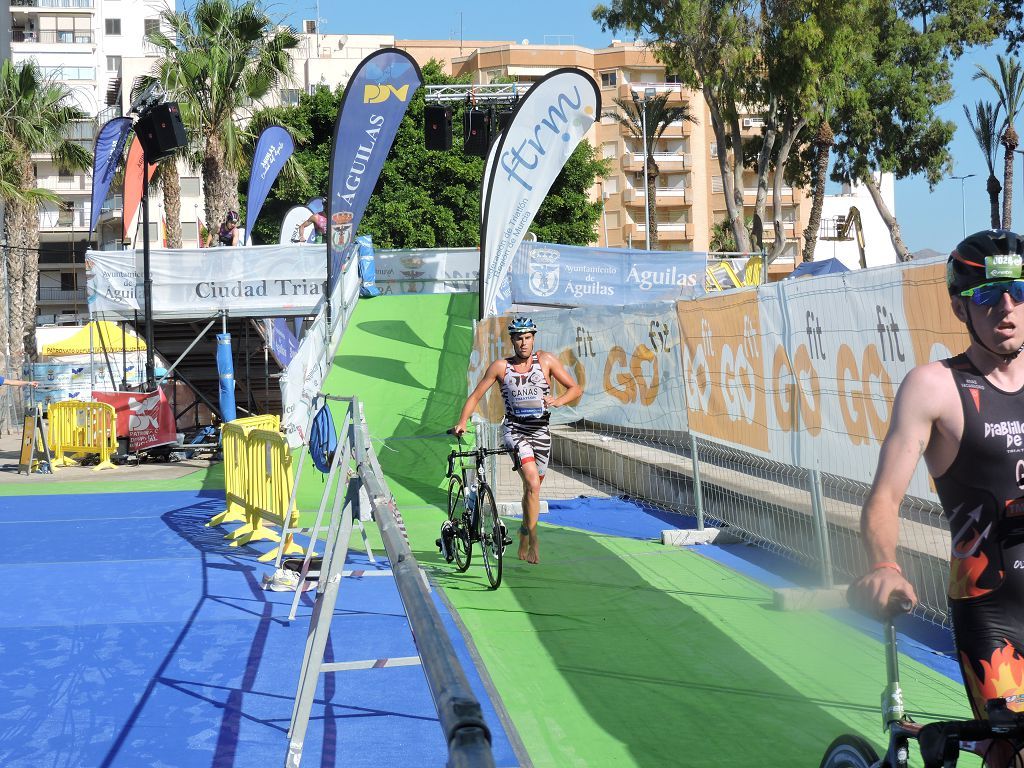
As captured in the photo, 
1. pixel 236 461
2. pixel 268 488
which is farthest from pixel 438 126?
pixel 268 488

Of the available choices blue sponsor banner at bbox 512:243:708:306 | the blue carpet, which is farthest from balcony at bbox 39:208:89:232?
the blue carpet

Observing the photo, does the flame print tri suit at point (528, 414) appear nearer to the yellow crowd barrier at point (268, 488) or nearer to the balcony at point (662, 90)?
the yellow crowd barrier at point (268, 488)

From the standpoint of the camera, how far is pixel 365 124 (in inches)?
784

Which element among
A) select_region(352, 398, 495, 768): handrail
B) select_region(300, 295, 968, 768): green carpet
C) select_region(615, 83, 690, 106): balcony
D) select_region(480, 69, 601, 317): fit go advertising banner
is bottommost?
select_region(300, 295, 968, 768): green carpet

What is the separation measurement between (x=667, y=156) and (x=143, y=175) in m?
64.9

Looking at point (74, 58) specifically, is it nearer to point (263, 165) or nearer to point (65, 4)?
point (65, 4)

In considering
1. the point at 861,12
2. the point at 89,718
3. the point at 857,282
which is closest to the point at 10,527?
the point at 89,718

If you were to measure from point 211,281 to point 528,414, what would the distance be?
47.9 feet

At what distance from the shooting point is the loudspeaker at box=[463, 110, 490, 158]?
2938 centimetres

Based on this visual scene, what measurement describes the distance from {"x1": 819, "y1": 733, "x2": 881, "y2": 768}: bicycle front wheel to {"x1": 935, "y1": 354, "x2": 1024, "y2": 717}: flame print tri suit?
303 millimetres

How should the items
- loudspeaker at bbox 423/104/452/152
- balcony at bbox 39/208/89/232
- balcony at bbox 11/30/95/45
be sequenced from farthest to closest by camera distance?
balcony at bbox 11/30/95/45
balcony at bbox 39/208/89/232
loudspeaker at bbox 423/104/452/152

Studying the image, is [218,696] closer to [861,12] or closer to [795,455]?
[795,455]

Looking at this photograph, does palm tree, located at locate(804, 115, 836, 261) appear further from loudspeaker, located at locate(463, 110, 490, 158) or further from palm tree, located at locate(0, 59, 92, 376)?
palm tree, located at locate(0, 59, 92, 376)

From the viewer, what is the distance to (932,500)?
20.3ft
